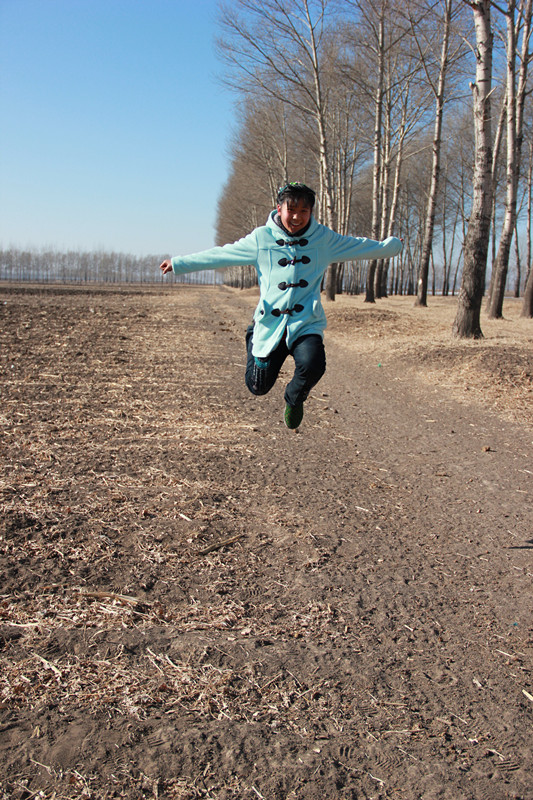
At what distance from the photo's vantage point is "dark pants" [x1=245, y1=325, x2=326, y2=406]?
4.41 metres

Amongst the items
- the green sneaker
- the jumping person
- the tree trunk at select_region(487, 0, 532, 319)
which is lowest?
the green sneaker

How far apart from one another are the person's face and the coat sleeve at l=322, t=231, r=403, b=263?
0.99 ft

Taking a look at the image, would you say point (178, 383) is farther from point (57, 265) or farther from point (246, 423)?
point (57, 265)

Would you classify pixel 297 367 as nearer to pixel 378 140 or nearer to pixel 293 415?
pixel 293 415

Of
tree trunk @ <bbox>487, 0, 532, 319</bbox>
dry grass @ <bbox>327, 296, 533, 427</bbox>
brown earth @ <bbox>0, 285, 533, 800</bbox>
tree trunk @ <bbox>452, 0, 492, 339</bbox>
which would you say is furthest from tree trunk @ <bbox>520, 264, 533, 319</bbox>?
brown earth @ <bbox>0, 285, 533, 800</bbox>

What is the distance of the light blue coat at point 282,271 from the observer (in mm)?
4527

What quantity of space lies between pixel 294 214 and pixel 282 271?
1.33 ft

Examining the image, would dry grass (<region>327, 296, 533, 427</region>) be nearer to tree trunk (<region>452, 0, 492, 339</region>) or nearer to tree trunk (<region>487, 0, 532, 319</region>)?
tree trunk (<region>452, 0, 492, 339</region>)

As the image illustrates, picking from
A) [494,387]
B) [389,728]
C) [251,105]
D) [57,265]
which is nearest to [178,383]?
[494,387]

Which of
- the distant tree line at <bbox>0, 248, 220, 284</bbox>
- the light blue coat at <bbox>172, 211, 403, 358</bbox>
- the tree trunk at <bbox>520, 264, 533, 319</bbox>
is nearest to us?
the light blue coat at <bbox>172, 211, 403, 358</bbox>

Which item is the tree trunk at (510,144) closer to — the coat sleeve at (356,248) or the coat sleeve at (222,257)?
the coat sleeve at (356,248)

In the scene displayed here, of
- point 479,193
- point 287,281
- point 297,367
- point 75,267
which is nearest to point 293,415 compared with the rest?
point 297,367

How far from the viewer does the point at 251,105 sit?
120ft

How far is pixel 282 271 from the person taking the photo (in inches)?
179
